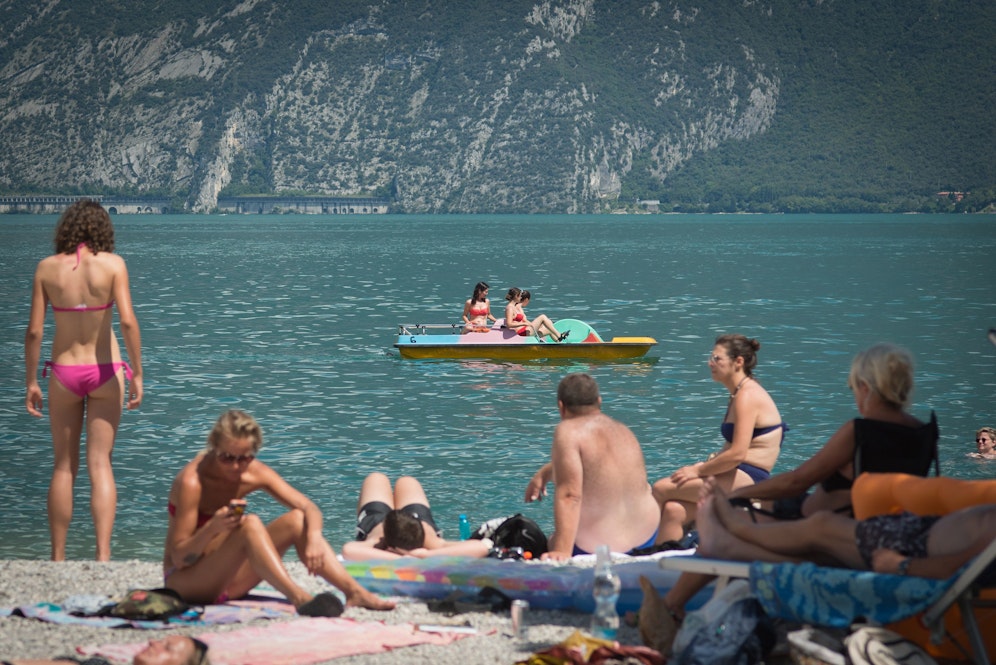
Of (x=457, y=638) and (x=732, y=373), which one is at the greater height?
(x=732, y=373)

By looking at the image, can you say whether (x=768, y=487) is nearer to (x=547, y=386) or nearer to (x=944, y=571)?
(x=944, y=571)

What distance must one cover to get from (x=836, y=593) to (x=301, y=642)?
2.30 meters

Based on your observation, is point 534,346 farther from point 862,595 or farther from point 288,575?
point 862,595

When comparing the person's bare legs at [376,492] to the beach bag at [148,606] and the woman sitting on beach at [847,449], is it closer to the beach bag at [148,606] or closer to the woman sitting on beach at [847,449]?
the beach bag at [148,606]

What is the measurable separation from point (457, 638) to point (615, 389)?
1561 cm

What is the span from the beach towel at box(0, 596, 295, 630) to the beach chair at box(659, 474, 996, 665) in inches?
92.9

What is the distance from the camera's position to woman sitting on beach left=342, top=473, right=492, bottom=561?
25.3ft

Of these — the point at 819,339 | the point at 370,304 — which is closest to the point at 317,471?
the point at 819,339

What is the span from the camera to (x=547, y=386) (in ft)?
71.9

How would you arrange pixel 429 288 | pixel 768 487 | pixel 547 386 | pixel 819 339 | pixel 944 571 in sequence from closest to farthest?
pixel 944 571
pixel 768 487
pixel 547 386
pixel 819 339
pixel 429 288

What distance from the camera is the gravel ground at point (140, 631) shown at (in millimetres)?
6191

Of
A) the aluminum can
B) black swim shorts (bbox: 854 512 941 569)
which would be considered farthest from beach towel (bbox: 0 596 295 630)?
black swim shorts (bbox: 854 512 941 569)

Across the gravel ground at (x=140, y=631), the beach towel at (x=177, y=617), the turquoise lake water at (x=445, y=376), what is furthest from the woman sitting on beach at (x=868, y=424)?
the turquoise lake water at (x=445, y=376)

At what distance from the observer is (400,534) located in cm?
777
